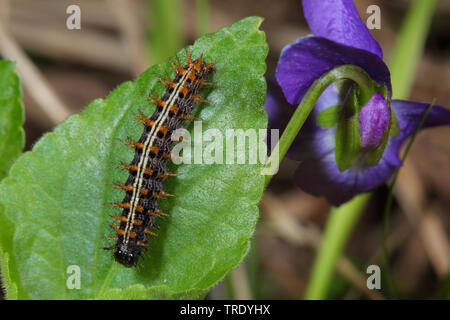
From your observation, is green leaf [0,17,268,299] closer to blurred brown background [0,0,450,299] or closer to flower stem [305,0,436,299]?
flower stem [305,0,436,299]

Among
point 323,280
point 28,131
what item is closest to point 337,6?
point 323,280

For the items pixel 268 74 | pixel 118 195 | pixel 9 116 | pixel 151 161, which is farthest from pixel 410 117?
pixel 268 74

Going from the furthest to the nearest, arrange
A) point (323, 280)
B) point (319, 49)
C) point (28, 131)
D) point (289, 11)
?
point (289, 11) → point (28, 131) → point (323, 280) → point (319, 49)

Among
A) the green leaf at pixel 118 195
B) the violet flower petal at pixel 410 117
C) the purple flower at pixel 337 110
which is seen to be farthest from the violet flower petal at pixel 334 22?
the violet flower petal at pixel 410 117

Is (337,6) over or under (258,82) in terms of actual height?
over

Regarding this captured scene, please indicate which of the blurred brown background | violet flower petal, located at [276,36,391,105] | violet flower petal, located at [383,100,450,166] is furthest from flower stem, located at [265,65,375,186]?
the blurred brown background
